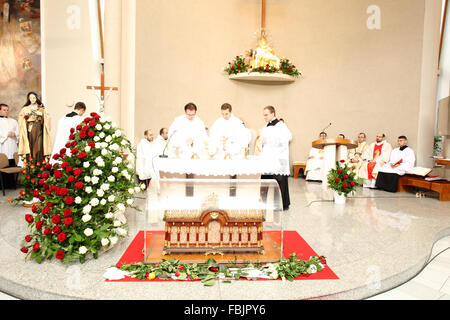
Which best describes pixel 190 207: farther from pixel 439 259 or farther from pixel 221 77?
pixel 221 77

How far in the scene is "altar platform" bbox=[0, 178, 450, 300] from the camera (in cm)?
→ 272

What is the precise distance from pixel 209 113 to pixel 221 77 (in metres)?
1.20

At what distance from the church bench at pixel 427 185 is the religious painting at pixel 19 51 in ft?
37.0

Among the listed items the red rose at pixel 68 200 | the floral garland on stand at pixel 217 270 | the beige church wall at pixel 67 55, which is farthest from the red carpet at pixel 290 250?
the beige church wall at pixel 67 55

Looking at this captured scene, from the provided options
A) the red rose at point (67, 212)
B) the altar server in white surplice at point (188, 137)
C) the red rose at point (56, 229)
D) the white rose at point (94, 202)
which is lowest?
the red rose at point (56, 229)

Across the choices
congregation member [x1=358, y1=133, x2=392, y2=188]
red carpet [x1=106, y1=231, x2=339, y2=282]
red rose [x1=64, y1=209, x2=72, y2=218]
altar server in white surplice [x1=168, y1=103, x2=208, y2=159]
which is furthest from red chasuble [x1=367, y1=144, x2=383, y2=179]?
red rose [x1=64, y1=209, x2=72, y2=218]

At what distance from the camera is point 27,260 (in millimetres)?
3316

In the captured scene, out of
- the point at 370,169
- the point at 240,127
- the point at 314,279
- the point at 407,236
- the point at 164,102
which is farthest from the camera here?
the point at 164,102

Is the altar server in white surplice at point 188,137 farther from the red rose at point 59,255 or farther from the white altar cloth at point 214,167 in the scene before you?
the red rose at point 59,255

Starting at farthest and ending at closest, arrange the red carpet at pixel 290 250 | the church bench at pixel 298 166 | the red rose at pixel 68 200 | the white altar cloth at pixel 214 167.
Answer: the church bench at pixel 298 166 → the white altar cloth at pixel 214 167 → the red rose at pixel 68 200 → the red carpet at pixel 290 250

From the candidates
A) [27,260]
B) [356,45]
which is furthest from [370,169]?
[27,260]

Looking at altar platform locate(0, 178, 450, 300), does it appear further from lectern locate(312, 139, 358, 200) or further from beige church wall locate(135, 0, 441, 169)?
beige church wall locate(135, 0, 441, 169)

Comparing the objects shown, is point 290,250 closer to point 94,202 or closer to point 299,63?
point 94,202

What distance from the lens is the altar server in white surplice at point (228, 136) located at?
579cm
